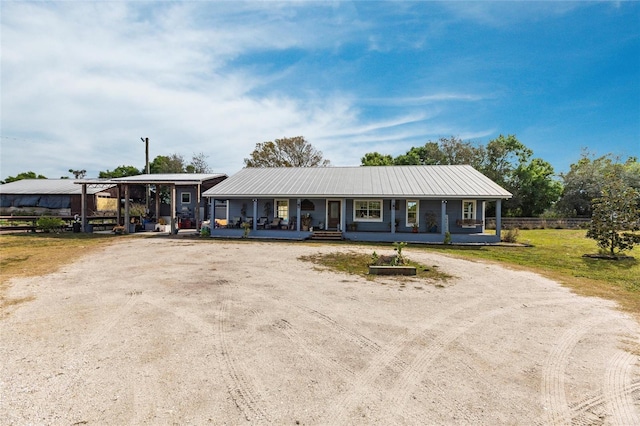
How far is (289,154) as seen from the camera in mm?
42125

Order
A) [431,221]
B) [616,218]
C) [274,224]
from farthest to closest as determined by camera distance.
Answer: [274,224] < [431,221] < [616,218]

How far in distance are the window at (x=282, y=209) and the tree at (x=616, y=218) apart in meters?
15.3

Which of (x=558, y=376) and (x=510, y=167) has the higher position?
(x=510, y=167)

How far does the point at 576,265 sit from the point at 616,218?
3.67 metres

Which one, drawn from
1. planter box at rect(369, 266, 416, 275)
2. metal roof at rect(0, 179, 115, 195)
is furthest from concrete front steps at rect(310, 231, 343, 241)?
metal roof at rect(0, 179, 115, 195)

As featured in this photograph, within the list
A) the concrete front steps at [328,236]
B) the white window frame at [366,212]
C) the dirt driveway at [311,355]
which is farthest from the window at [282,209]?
the dirt driveway at [311,355]

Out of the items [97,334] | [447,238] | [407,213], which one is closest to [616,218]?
[447,238]

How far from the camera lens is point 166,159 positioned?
50.5 meters

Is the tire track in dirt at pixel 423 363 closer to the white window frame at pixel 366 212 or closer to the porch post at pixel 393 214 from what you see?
the porch post at pixel 393 214

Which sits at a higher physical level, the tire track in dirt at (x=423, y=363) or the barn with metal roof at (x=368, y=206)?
the barn with metal roof at (x=368, y=206)

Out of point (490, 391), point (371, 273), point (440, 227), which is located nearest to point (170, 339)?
point (490, 391)

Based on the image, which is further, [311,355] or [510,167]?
[510,167]

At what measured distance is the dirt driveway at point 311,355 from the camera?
3330 millimetres

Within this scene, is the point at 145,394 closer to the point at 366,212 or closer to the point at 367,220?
the point at 367,220
